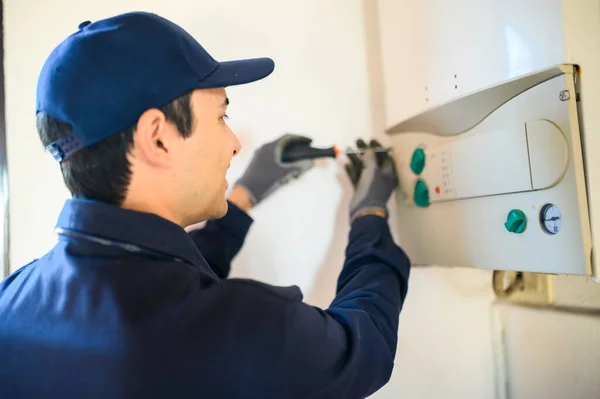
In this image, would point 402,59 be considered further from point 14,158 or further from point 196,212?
point 14,158

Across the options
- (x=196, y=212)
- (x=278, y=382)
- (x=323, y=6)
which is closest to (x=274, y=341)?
(x=278, y=382)

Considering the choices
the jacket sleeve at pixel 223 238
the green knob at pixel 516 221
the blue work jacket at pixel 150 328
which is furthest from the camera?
the jacket sleeve at pixel 223 238

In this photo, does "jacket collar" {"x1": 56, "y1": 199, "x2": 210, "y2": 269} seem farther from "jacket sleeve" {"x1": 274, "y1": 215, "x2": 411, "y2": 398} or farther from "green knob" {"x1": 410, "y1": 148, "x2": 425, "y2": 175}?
"green knob" {"x1": 410, "y1": 148, "x2": 425, "y2": 175}

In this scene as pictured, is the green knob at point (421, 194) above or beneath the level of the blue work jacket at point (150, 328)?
above

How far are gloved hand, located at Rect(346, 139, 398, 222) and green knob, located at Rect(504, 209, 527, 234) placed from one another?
0.25m

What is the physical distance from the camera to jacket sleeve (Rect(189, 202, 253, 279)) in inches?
34.3

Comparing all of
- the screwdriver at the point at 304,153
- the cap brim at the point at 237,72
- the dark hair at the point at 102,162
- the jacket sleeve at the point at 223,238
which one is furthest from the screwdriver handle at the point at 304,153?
the dark hair at the point at 102,162

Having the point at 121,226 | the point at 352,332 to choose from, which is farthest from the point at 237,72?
the point at 352,332

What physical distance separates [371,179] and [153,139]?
0.50 metres

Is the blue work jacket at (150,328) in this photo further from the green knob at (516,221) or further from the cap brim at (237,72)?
the green knob at (516,221)

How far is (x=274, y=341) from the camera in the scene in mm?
523

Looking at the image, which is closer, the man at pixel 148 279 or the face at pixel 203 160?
the man at pixel 148 279

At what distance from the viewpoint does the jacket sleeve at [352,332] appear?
54 cm

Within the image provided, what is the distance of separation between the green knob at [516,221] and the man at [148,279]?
246 millimetres
